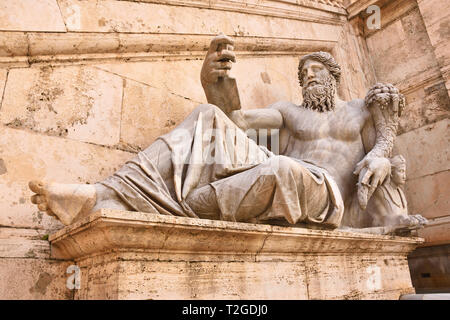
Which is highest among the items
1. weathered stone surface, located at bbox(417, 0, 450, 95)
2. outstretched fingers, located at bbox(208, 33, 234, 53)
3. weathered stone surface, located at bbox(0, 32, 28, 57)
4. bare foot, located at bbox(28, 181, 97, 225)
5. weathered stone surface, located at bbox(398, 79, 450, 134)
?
weathered stone surface, located at bbox(417, 0, 450, 95)

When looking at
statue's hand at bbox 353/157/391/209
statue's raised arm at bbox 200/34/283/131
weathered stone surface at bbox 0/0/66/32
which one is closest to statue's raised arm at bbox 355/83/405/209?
statue's hand at bbox 353/157/391/209

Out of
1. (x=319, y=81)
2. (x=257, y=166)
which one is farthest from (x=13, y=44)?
(x=319, y=81)

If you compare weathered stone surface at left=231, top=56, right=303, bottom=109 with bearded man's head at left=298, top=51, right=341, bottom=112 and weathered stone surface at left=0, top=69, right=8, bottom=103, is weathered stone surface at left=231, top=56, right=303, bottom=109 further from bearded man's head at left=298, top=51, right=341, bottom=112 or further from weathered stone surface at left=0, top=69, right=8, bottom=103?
weathered stone surface at left=0, top=69, right=8, bottom=103

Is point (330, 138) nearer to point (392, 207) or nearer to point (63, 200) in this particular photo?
point (392, 207)

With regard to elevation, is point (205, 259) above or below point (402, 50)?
below

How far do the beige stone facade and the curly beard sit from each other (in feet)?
2.87

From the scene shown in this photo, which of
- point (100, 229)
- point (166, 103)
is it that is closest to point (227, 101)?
point (166, 103)

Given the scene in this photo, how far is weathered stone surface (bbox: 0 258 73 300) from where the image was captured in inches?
80.0

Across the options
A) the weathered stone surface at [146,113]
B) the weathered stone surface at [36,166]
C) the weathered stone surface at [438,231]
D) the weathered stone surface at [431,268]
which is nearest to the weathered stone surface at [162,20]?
the weathered stone surface at [146,113]

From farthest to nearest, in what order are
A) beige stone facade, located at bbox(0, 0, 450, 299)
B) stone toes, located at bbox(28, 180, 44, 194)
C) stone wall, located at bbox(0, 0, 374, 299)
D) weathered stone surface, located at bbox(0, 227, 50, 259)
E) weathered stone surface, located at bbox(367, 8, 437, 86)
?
weathered stone surface, located at bbox(367, 8, 437, 86) < beige stone facade, located at bbox(0, 0, 450, 299) < stone wall, located at bbox(0, 0, 374, 299) < weathered stone surface, located at bbox(0, 227, 50, 259) < stone toes, located at bbox(28, 180, 44, 194)

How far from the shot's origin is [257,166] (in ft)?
7.20

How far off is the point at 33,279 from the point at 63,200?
1.95ft

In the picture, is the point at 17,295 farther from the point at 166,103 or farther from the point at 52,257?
the point at 166,103
